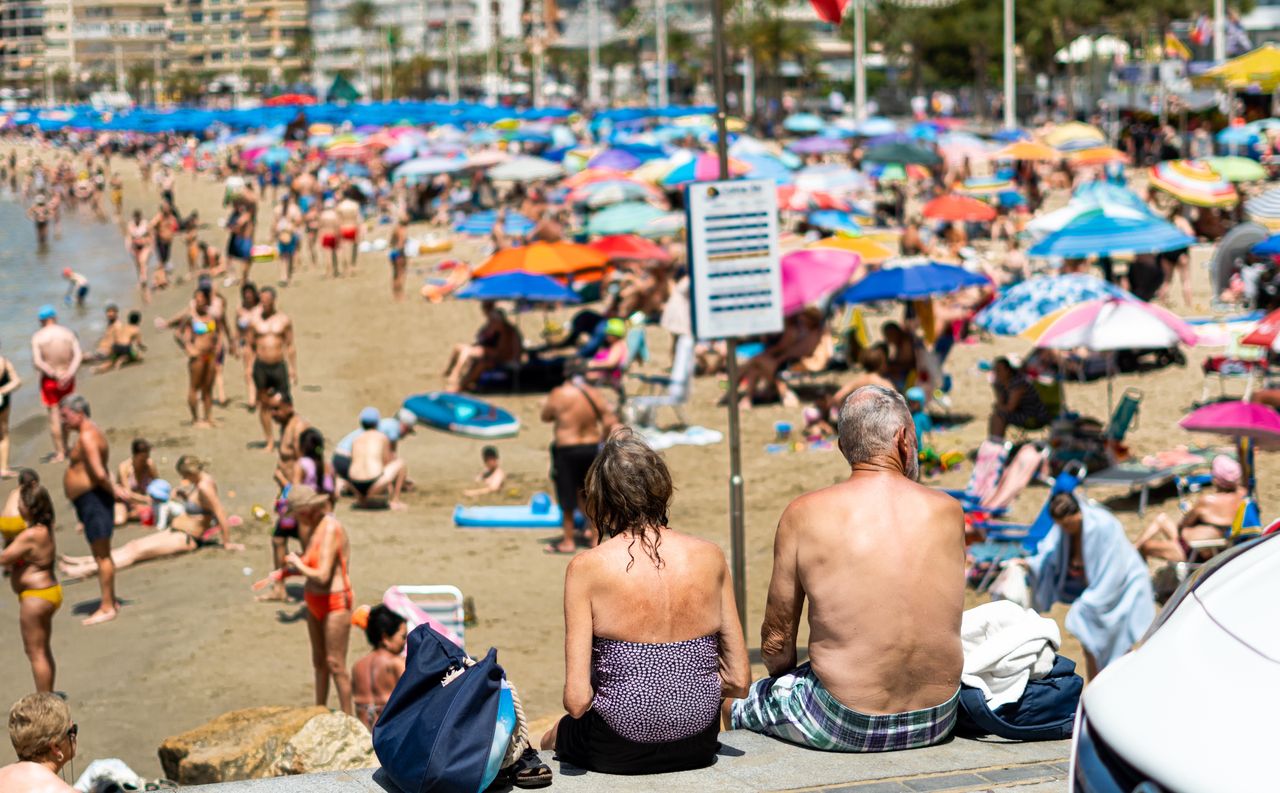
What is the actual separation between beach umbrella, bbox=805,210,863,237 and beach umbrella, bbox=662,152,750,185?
3.95 feet

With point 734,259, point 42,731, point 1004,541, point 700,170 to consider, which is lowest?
point 1004,541

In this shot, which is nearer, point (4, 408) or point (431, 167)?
point (4, 408)

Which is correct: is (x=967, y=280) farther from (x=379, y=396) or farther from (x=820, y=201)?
(x=820, y=201)

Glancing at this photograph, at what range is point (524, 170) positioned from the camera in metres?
27.5

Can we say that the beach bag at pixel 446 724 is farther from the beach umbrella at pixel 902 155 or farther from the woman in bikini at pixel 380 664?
the beach umbrella at pixel 902 155

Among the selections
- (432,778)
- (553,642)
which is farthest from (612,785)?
(553,642)

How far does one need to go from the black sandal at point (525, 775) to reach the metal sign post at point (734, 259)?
2917mm

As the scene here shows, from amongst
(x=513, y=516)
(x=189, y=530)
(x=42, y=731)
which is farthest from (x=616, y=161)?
(x=42, y=731)

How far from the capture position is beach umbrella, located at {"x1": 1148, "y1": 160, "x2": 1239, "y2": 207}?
19.4 metres

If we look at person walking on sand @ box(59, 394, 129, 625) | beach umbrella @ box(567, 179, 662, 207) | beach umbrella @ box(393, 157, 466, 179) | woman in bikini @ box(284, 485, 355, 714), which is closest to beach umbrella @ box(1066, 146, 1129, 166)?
beach umbrella @ box(567, 179, 662, 207)

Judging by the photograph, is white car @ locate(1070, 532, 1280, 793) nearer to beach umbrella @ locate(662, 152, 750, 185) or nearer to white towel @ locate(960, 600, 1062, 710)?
white towel @ locate(960, 600, 1062, 710)

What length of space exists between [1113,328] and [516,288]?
20.5ft

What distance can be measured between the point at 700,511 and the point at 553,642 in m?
2.96

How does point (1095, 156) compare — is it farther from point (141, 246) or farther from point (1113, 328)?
point (1113, 328)
